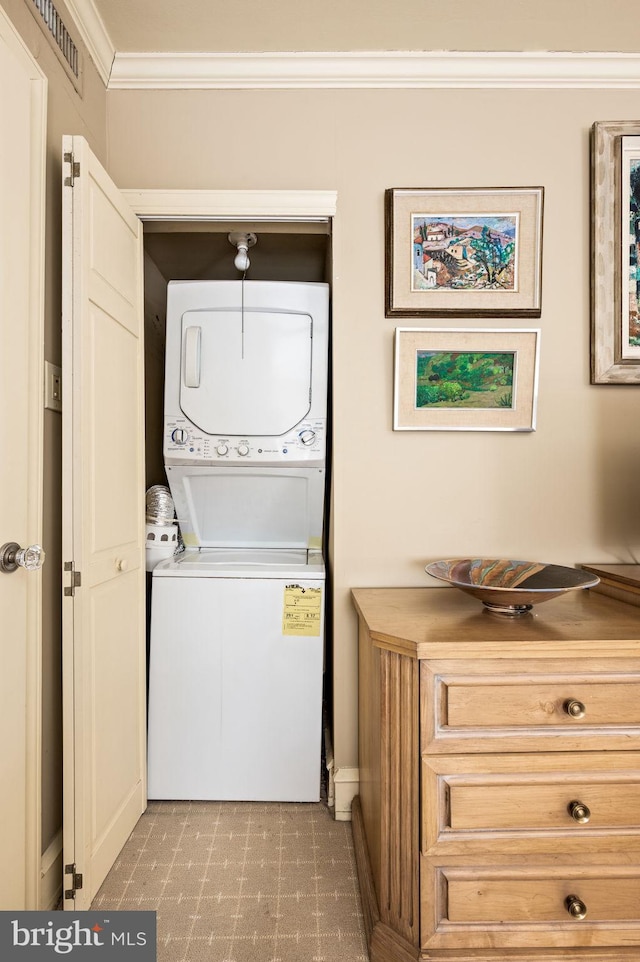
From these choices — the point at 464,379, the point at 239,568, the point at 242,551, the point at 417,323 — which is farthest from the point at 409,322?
the point at 242,551

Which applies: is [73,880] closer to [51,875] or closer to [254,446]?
[51,875]

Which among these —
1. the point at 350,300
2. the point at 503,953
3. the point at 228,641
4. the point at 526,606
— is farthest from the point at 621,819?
the point at 350,300

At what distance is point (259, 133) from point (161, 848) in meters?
2.42

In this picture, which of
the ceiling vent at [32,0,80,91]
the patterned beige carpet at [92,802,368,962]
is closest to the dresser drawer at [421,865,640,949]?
the patterned beige carpet at [92,802,368,962]

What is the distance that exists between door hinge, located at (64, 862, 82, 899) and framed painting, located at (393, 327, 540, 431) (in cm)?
158

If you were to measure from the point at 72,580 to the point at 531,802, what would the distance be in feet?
4.17

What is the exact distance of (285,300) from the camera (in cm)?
226

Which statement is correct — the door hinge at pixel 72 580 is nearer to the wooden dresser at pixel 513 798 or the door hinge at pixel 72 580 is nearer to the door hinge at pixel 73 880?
the door hinge at pixel 73 880

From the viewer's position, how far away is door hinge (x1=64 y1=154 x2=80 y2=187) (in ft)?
4.83

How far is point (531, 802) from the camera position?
1.34 meters

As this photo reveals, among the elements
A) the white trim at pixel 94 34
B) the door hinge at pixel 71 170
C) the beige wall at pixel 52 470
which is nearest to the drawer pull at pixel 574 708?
the beige wall at pixel 52 470

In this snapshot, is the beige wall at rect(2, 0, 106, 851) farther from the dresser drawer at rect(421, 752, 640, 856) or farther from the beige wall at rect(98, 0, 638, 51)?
the dresser drawer at rect(421, 752, 640, 856)

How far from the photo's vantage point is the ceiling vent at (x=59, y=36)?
4.96 feet

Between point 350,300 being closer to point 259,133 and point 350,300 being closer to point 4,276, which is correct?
point 259,133
